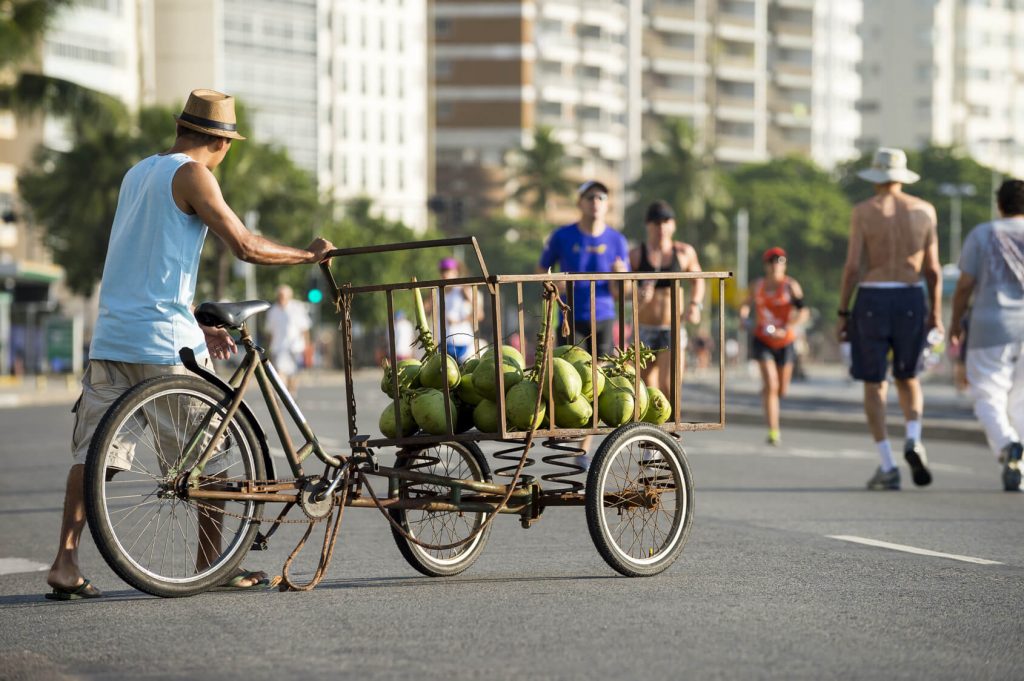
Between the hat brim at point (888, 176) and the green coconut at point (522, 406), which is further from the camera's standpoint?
the hat brim at point (888, 176)

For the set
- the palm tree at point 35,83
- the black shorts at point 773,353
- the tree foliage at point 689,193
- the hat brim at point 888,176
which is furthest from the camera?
the tree foliage at point 689,193

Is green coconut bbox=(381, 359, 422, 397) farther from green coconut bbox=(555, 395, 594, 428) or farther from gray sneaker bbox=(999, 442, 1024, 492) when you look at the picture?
gray sneaker bbox=(999, 442, 1024, 492)

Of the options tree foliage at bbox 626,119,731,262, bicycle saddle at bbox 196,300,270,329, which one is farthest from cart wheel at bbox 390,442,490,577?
tree foliage at bbox 626,119,731,262

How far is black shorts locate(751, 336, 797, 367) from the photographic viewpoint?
18984 mm

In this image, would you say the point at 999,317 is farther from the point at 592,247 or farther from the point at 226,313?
the point at 226,313

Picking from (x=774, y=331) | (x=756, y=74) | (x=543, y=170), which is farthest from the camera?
(x=756, y=74)

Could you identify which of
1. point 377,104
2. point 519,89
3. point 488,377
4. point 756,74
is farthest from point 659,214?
point 756,74

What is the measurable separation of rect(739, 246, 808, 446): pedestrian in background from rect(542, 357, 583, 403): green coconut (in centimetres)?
1085

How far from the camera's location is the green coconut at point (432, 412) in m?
7.84

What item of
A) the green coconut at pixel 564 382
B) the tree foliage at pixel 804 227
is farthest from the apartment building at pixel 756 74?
the green coconut at pixel 564 382

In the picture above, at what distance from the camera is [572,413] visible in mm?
7910

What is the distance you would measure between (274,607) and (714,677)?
7.00 ft

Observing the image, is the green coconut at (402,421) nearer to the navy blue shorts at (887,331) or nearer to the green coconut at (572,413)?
the green coconut at (572,413)

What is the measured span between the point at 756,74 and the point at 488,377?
5923 inches
